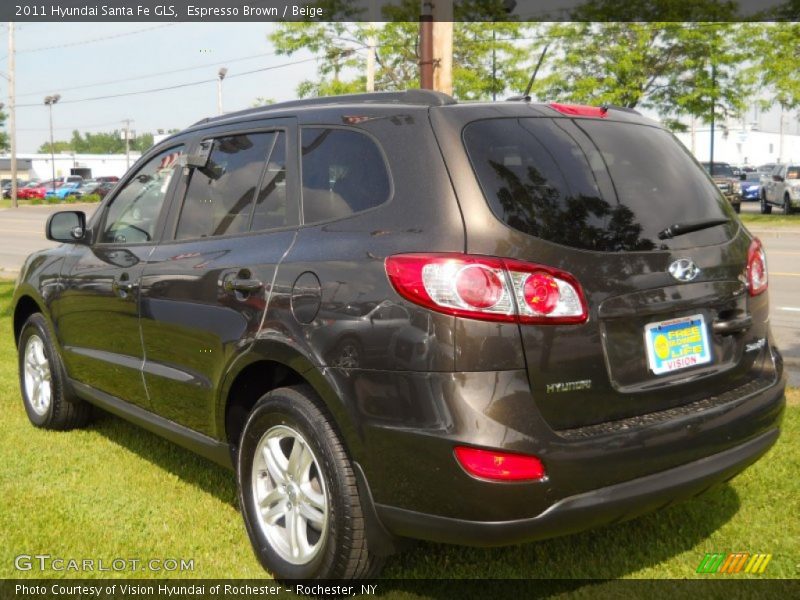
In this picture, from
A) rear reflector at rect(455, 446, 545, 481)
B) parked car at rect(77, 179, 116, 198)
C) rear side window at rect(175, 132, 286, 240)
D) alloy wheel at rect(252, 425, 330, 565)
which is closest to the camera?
rear reflector at rect(455, 446, 545, 481)

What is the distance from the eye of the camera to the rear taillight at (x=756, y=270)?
355 centimetres

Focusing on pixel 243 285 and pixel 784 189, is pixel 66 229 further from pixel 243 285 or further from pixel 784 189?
pixel 784 189

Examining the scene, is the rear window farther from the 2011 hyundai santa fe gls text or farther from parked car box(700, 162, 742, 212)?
parked car box(700, 162, 742, 212)

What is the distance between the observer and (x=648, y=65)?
28797 millimetres

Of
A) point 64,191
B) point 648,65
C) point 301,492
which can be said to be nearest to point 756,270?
point 301,492

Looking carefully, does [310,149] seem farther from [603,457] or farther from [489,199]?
[603,457]

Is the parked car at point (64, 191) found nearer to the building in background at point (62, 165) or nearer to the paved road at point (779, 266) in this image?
the paved road at point (779, 266)

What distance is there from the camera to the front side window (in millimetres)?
4586

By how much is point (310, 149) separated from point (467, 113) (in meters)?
0.73

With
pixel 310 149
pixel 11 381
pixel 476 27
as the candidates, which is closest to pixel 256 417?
pixel 310 149

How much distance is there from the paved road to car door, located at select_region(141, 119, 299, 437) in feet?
14.2

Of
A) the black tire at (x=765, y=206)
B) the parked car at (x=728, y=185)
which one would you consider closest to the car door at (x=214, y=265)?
the parked car at (x=728, y=185)

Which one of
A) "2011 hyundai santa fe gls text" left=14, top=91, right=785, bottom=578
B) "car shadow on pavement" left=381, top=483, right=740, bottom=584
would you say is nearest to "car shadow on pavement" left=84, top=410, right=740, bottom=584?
"car shadow on pavement" left=381, top=483, right=740, bottom=584

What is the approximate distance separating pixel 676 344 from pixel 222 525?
2.18m
